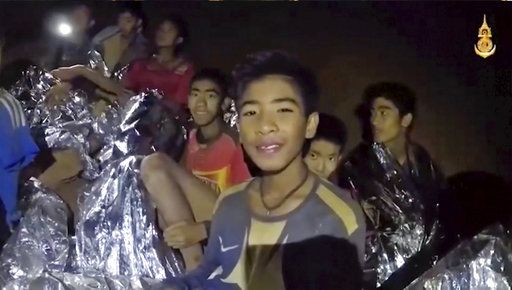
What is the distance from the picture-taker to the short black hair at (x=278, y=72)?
1.06 m

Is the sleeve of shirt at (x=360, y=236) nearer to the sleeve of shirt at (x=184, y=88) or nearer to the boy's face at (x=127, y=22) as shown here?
the sleeve of shirt at (x=184, y=88)

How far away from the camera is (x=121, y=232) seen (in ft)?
3.49

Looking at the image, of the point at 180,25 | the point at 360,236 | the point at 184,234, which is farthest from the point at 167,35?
the point at 360,236

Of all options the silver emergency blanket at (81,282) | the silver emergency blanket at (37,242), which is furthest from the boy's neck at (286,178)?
the silver emergency blanket at (37,242)

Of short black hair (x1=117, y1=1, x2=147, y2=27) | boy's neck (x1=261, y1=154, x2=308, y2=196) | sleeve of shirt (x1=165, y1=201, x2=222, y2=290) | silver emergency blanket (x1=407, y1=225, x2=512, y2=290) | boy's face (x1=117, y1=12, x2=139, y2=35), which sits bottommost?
silver emergency blanket (x1=407, y1=225, x2=512, y2=290)

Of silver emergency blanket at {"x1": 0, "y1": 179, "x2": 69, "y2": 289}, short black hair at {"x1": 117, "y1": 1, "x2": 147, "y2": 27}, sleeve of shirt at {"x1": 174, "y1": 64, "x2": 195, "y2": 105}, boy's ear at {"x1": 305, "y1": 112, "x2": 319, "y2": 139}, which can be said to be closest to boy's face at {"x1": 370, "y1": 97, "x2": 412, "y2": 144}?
boy's ear at {"x1": 305, "y1": 112, "x2": 319, "y2": 139}

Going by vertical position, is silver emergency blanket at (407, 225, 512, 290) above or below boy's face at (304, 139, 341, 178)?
below

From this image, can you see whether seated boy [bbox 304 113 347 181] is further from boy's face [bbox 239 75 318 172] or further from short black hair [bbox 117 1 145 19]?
short black hair [bbox 117 1 145 19]

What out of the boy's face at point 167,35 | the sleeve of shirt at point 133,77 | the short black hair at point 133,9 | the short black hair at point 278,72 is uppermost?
the short black hair at point 133,9

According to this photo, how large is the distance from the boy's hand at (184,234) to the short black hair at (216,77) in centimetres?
22

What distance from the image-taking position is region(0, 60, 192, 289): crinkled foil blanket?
41.5 inches

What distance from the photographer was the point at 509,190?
3.58 ft

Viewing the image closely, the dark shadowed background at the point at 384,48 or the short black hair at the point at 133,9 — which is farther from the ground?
the short black hair at the point at 133,9

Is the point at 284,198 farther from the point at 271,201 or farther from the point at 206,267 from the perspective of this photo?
the point at 206,267
